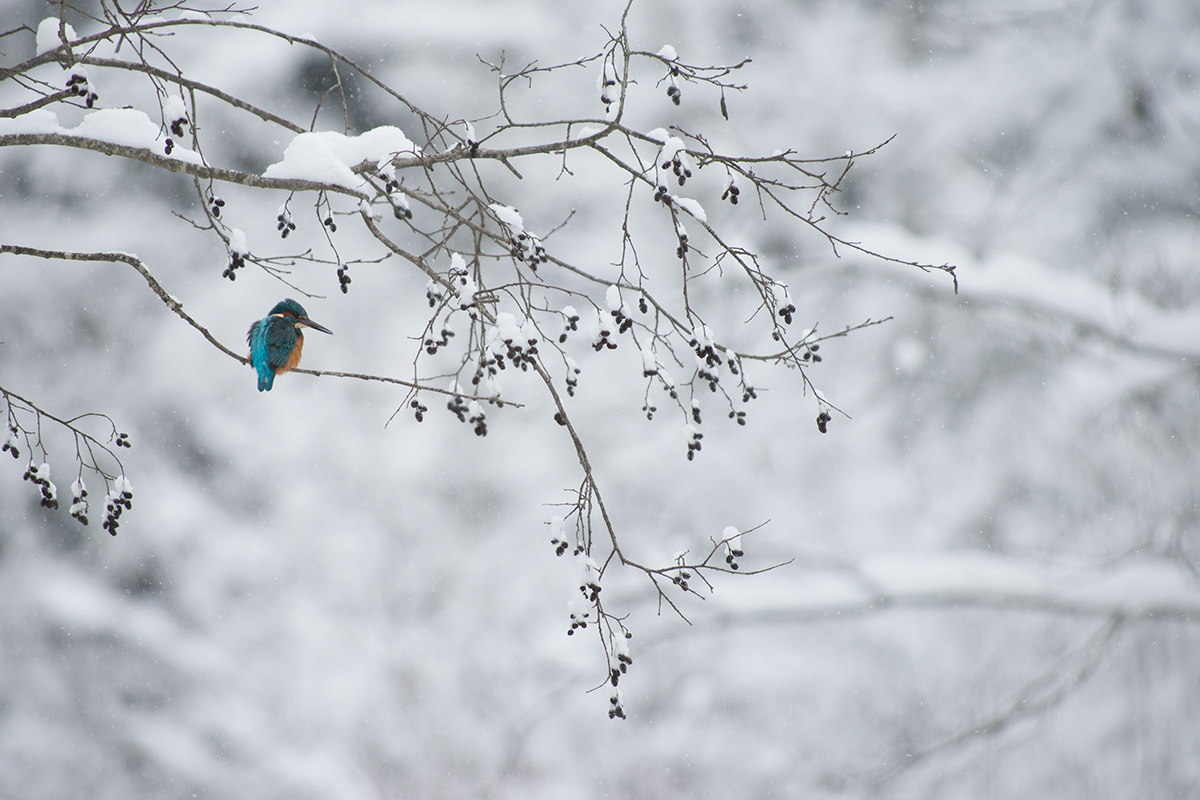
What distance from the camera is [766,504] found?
14.1ft

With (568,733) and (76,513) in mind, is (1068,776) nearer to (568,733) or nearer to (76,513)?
(568,733)

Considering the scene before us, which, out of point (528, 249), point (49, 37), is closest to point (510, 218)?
point (528, 249)

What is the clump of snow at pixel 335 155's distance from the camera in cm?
153

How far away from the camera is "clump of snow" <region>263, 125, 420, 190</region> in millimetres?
1533

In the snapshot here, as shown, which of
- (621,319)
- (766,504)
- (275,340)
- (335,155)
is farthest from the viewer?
(766,504)

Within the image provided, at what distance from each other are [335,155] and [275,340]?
0.85 m

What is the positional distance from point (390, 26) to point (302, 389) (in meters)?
2.14

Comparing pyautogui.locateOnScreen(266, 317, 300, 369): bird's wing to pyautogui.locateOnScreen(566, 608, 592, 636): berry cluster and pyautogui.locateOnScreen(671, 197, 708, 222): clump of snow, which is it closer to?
pyautogui.locateOnScreen(566, 608, 592, 636): berry cluster

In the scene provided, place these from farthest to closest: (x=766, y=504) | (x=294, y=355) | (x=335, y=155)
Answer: (x=766, y=504)
(x=294, y=355)
(x=335, y=155)

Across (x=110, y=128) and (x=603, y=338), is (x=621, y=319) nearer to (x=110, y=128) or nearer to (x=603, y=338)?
(x=603, y=338)

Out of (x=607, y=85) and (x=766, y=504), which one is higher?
(x=766, y=504)

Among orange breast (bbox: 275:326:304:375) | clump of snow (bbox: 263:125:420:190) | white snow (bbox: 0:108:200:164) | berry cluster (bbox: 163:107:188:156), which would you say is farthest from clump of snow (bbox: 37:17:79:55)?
orange breast (bbox: 275:326:304:375)

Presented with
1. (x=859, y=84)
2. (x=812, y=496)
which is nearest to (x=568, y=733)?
(x=812, y=496)

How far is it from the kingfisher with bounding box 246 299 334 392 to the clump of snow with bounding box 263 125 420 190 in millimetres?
746
